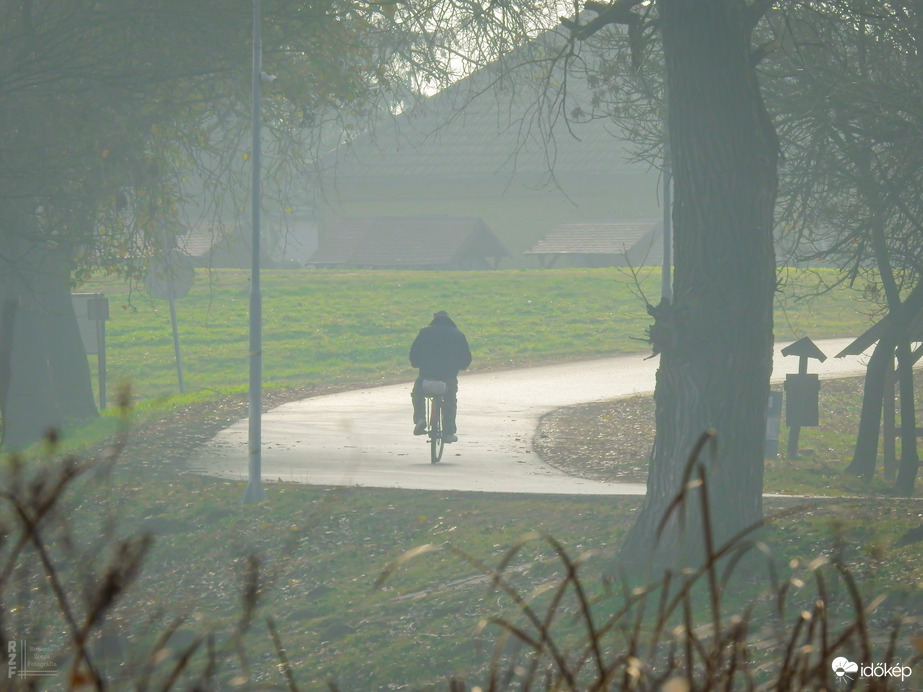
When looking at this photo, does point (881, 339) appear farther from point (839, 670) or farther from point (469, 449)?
point (839, 670)

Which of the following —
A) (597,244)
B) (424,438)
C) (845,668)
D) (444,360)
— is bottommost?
(424,438)

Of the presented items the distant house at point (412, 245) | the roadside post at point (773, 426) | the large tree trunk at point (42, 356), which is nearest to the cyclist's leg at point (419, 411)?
the roadside post at point (773, 426)

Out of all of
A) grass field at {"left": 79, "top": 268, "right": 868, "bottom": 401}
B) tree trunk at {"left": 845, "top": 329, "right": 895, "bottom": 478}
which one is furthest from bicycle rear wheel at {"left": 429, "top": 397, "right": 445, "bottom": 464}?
grass field at {"left": 79, "top": 268, "right": 868, "bottom": 401}

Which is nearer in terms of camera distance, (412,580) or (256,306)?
(412,580)

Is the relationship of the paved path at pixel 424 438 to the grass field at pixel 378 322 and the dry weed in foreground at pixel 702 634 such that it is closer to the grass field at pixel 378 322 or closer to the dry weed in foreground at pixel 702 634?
the dry weed in foreground at pixel 702 634

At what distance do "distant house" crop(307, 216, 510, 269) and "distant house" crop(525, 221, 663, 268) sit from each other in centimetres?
184

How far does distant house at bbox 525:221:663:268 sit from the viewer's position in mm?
50031

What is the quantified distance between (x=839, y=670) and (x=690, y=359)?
4.64 metres

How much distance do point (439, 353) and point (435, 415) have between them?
0.79 m

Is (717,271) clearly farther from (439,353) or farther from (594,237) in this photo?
(594,237)

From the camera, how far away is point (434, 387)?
1609 cm

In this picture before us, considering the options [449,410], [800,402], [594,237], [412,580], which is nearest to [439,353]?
[449,410]

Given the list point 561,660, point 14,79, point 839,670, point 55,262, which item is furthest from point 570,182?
point 561,660

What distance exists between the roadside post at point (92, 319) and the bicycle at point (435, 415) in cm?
701
